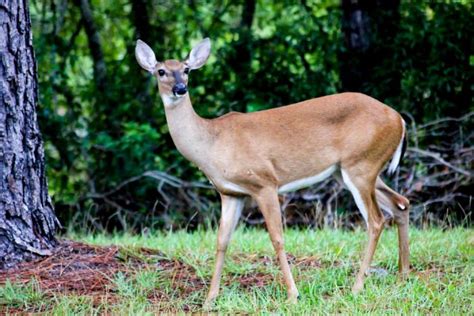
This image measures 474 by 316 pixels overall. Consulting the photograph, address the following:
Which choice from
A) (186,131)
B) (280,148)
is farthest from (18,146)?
(280,148)

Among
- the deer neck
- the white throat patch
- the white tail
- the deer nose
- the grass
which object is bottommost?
the grass

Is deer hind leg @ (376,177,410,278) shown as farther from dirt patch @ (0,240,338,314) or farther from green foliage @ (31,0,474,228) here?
green foliage @ (31,0,474,228)

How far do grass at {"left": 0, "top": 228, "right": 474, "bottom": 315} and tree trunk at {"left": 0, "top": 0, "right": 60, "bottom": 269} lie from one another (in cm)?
52

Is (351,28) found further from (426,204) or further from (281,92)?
(426,204)

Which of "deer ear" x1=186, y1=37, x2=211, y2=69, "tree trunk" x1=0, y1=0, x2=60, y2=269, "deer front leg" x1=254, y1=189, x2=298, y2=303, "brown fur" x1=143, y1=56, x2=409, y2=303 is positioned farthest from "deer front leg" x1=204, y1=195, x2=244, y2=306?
"tree trunk" x1=0, y1=0, x2=60, y2=269

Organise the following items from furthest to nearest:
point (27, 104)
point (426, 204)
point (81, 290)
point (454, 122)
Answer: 1. point (454, 122)
2. point (426, 204)
3. point (27, 104)
4. point (81, 290)

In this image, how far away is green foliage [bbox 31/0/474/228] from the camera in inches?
396

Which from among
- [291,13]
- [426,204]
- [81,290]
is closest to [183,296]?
[81,290]

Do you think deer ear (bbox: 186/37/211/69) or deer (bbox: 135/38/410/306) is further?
deer ear (bbox: 186/37/211/69)

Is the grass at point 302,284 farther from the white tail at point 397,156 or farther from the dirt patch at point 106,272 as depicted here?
the white tail at point 397,156

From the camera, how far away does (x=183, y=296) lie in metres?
5.90

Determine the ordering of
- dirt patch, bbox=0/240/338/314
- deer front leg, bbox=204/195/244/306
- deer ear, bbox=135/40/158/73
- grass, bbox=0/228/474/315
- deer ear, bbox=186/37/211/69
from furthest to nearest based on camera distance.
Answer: deer ear, bbox=186/37/211/69 < deer ear, bbox=135/40/158/73 < deer front leg, bbox=204/195/244/306 < dirt patch, bbox=0/240/338/314 < grass, bbox=0/228/474/315

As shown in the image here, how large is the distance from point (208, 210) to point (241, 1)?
8.79 ft

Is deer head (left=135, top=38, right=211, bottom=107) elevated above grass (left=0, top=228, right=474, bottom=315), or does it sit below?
above
